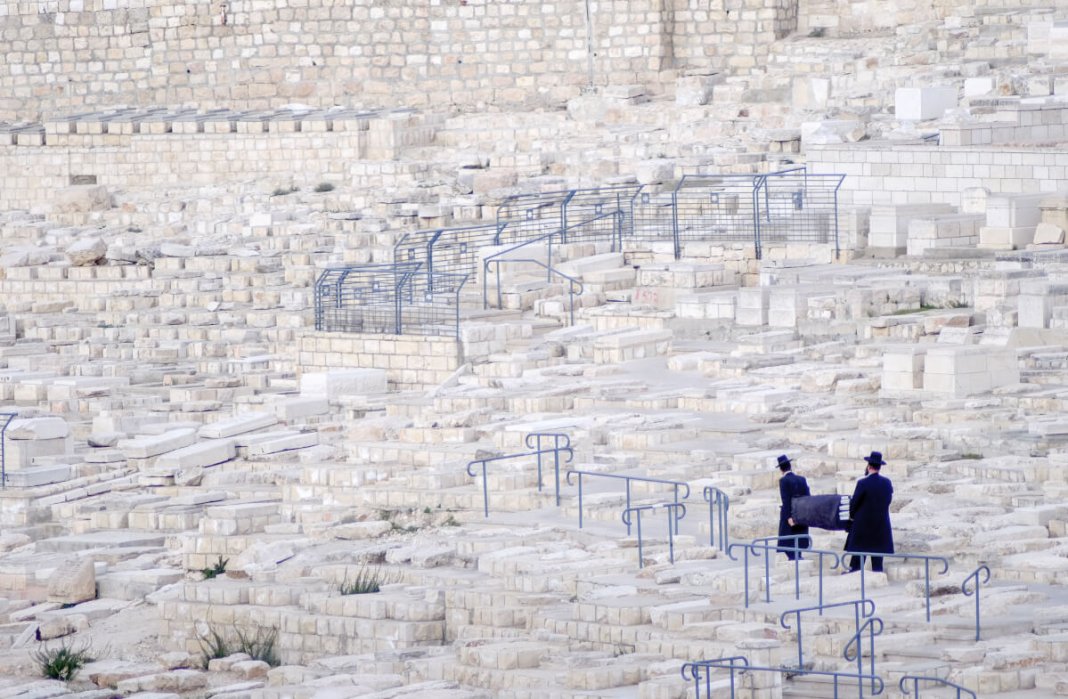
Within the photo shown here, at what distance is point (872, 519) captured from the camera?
14.8 metres

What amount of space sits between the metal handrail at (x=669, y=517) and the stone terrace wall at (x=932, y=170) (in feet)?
31.1

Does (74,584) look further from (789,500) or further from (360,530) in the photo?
(789,500)

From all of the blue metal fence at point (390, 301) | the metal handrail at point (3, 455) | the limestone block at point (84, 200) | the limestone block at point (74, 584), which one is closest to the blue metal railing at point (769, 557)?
the limestone block at point (74, 584)

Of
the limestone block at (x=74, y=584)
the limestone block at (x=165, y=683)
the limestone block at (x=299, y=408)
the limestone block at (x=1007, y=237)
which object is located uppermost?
the limestone block at (x=1007, y=237)

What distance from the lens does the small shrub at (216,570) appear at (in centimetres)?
1764

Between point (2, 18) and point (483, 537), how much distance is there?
25938 mm

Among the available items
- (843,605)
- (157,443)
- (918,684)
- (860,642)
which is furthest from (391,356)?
(918,684)

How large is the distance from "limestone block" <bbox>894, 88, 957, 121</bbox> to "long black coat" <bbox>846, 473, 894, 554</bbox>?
47.2 feet

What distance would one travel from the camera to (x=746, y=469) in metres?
17.9

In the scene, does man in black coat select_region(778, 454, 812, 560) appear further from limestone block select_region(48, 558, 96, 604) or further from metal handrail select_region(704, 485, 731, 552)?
limestone block select_region(48, 558, 96, 604)

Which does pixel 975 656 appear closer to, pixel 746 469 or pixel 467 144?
pixel 746 469

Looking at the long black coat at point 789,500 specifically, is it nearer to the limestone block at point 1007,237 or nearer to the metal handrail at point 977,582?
the metal handrail at point 977,582

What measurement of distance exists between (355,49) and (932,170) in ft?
43.2

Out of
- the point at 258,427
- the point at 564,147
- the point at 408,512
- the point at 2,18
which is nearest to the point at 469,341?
the point at 258,427
